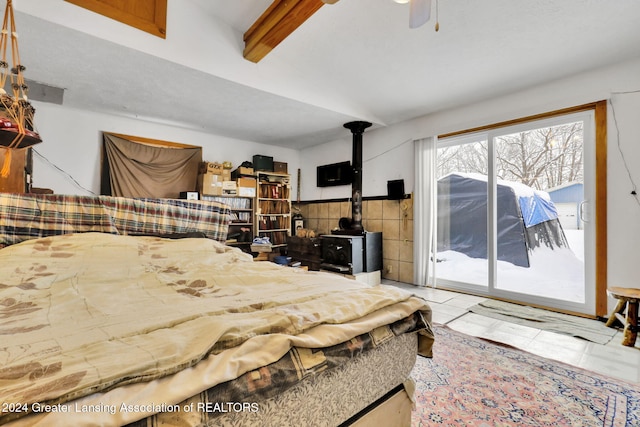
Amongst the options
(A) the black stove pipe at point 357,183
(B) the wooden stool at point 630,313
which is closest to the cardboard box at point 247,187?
(A) the black stove pipe at point 357,183

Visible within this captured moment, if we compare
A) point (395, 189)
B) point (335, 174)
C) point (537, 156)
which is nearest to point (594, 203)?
point (537, 156)

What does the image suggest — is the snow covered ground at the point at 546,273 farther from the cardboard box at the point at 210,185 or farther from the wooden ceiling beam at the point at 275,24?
the cardboard box at the point at 210,185

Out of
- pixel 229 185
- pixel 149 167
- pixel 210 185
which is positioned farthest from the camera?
pixel 229 185

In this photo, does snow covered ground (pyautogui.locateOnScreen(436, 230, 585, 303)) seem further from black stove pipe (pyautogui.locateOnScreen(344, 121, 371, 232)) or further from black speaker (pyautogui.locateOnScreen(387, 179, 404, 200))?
black stove pipe (pyautogui.locateOnScreen(344, 121, 371, 232))

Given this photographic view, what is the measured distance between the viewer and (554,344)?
2.22 meters

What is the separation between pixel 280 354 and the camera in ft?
2.40

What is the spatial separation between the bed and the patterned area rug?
0.51 meters

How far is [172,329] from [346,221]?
12.1 feet

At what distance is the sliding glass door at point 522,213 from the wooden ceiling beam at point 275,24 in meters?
2.65

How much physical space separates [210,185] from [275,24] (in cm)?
268

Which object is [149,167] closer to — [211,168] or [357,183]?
[211,168]

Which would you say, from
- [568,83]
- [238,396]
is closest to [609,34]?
[568,83]

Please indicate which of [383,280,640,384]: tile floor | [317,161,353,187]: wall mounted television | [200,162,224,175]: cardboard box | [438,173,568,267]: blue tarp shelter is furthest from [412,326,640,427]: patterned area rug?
[200,162,224,175]: cardboard box

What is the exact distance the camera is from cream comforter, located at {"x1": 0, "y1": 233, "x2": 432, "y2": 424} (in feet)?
1.84
